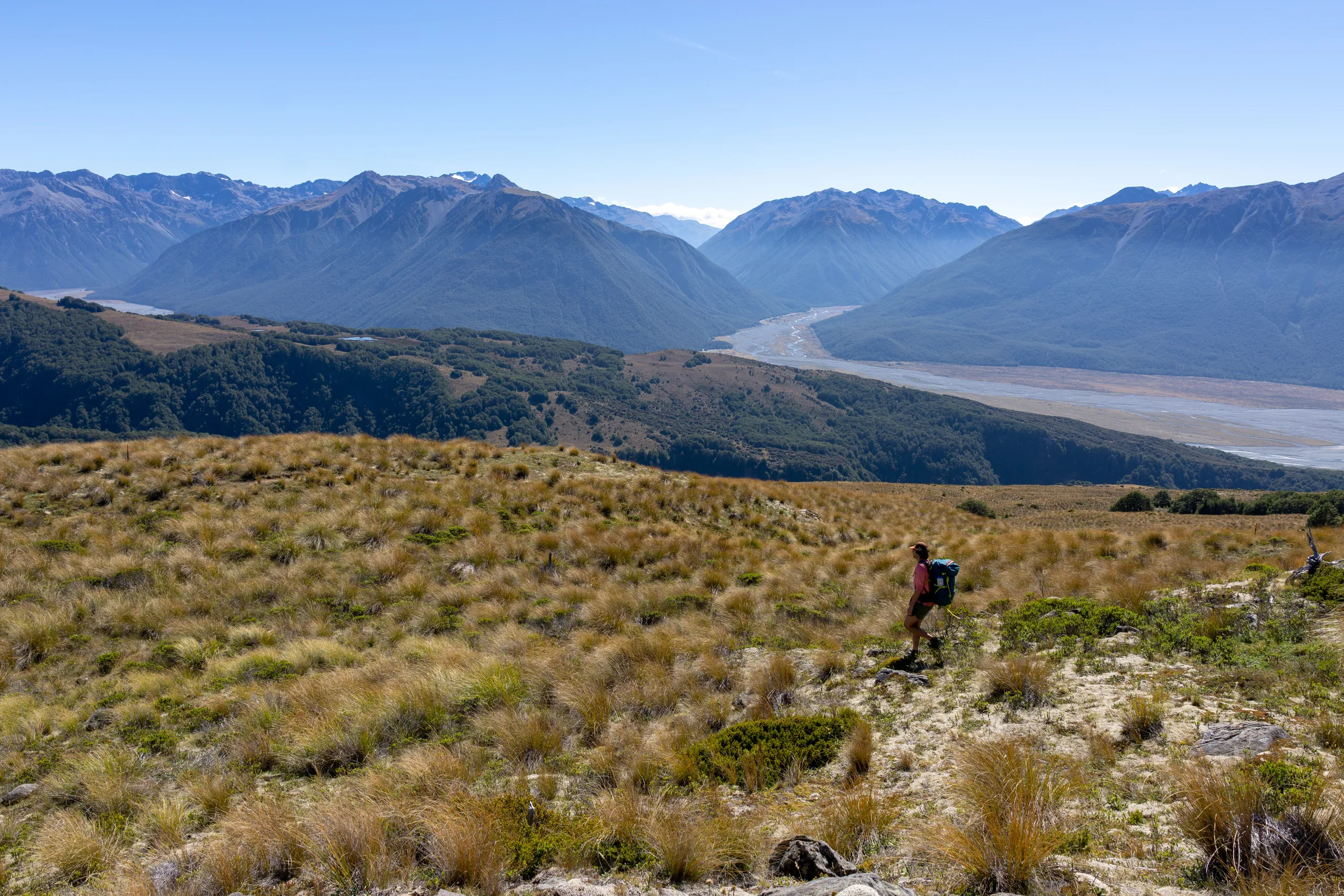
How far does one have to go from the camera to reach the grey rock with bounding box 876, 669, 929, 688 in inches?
340

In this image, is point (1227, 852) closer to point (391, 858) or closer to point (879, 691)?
point (879, 691)

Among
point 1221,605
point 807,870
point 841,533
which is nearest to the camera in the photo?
point 807,870

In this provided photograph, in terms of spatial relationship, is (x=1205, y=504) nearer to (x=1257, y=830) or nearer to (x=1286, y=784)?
(x=1286, y=784)

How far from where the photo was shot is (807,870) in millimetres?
4754

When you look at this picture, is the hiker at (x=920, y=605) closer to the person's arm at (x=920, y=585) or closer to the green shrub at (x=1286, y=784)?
the person's arm at (x=920, y=585)

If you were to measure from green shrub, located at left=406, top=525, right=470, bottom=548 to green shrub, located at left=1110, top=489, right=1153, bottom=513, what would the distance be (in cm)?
3658

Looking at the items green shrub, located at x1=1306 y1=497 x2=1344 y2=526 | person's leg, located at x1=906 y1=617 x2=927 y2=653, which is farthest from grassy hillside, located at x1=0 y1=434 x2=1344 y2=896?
green shrub, located at x1=1306 y1=497 x2=1344 y2=526

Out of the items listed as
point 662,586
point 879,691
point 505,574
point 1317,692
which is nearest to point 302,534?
point 505,574

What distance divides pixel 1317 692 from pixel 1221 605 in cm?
362

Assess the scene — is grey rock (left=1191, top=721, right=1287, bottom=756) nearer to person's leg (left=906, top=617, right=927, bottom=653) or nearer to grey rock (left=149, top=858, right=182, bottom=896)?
person's leg (left=906, top=617, right=927, bottom=653)

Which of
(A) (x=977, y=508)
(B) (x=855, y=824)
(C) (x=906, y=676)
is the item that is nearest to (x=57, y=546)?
(B) (x=855, y=824)

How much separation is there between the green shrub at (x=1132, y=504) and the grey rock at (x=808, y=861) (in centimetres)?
3895

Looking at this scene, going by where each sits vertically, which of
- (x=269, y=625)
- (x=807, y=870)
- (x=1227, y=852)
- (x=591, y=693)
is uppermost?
(x=1227, y=852)

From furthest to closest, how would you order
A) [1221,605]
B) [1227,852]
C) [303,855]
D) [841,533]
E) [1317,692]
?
[841,533]
[1221,605]
[1317,692]
[303,855]
[1227,852]
